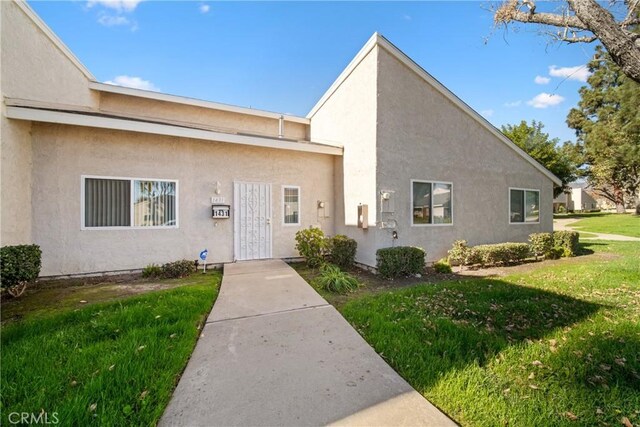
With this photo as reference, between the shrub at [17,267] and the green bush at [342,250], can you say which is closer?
the shrub at [17,267]

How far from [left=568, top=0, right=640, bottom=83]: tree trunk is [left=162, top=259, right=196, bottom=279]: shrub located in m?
9.64

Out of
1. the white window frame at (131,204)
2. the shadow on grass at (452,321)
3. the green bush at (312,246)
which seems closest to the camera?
the shadow on grass at (452,321)

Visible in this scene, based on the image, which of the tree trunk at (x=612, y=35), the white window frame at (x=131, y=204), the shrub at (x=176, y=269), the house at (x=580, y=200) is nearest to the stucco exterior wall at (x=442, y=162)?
the tree trunk at (x=612, y=35)

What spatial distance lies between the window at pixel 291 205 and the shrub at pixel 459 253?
4.87m

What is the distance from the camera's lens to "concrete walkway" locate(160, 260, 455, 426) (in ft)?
6.63

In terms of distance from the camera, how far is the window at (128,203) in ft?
20.4

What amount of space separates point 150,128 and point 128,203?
1.99 meters

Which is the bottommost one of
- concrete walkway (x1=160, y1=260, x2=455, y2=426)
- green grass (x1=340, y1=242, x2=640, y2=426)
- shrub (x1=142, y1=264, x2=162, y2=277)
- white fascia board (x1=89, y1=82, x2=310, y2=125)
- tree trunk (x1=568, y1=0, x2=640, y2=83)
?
green grass (x1=340, y1=242, x2=640, y2=426)

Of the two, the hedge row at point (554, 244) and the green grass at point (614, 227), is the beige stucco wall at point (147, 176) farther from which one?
the green grass at point (614, 227)

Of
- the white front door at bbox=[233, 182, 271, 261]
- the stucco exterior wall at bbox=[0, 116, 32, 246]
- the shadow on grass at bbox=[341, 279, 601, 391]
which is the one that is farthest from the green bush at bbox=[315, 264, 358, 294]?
the stucco exterior wall at bbox=[0, 116, 32, 246]

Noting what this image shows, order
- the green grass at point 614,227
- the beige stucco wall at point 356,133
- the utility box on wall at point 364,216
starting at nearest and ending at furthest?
1. the beige stucco wall at point 356,133
2. the utility box on wall at point 364,216
3. the green grass at point 614,227

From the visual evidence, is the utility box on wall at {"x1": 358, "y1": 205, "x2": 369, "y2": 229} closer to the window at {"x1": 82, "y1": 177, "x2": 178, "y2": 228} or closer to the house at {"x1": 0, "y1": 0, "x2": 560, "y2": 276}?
the house at {"x1": 0, "y1": 0, "x2": 560, "y2": 276}

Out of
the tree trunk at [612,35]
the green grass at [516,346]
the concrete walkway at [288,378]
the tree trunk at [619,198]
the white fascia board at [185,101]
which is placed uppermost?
the white fascia board at [185,101]

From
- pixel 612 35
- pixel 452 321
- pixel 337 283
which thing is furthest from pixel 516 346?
pixel 612 35
